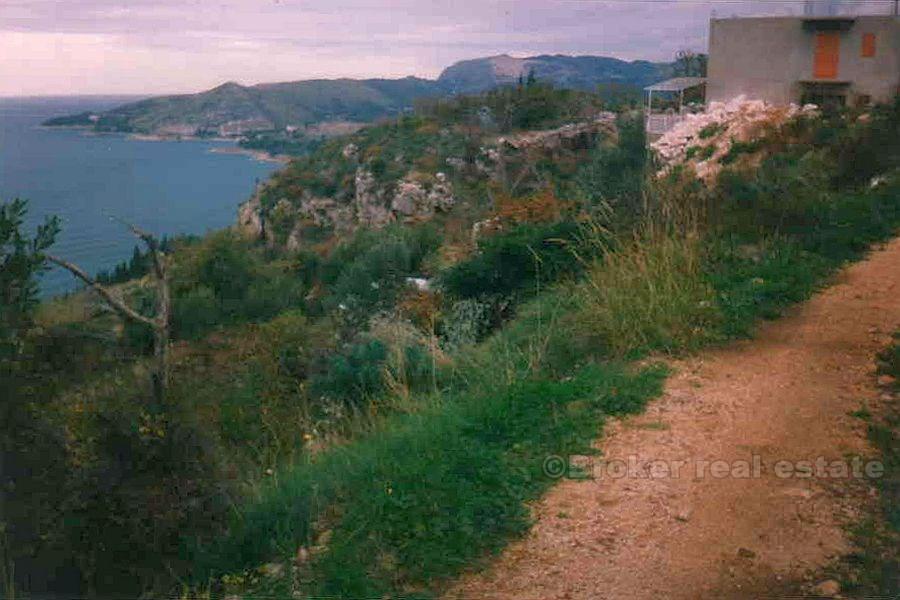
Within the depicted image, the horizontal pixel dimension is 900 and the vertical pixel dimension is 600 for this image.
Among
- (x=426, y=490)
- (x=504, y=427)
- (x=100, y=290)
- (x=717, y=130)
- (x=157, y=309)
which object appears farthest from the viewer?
(x=717, y=130)

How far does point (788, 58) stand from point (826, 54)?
1.06 m

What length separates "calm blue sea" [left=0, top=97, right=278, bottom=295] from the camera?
2309 centimetres

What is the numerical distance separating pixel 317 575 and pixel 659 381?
8.15 feet

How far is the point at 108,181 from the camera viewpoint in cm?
5019

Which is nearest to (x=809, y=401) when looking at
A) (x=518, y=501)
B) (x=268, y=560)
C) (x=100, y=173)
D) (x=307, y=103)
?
(x=518, y=501)

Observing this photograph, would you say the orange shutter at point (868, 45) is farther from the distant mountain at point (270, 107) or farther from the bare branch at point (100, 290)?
the bare branch at point (100, 290)

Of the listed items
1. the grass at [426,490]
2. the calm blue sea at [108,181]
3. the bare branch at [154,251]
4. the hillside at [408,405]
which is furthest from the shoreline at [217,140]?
A: the grass at [426,490]

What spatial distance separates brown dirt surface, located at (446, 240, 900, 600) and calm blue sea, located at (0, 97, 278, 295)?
209 inches

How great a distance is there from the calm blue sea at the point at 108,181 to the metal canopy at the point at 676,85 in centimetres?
1892

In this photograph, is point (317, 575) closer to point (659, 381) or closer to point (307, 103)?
point (659, 381)

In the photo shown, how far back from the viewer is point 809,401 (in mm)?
4680

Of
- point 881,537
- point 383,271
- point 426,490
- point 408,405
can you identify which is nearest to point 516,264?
point 408,405

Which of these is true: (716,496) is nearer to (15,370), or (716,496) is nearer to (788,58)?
(15,370)

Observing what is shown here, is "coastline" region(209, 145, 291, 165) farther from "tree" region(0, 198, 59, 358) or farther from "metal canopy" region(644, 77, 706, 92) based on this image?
"tree" region(0, 198, 59, 358)
